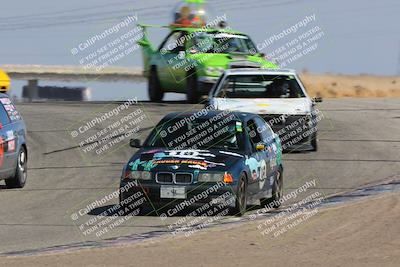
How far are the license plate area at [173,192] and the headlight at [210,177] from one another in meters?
0.24

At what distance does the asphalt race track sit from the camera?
12266mm

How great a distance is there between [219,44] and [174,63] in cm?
128

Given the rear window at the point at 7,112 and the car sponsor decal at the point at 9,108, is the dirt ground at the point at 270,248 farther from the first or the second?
the car sponsor decal at the point at 9,108

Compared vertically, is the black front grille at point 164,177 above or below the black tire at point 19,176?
above

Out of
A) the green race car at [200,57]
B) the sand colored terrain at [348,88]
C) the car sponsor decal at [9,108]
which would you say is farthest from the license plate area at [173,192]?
the sand colored terrain at [348,88]

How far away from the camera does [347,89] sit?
48.2 metres

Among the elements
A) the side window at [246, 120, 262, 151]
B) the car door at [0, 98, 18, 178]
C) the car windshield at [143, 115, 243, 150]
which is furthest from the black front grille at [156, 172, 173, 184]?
the car door at [0, 98, 18, 178]

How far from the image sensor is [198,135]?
13773 millimetres

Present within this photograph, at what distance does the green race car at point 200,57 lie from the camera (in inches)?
1017

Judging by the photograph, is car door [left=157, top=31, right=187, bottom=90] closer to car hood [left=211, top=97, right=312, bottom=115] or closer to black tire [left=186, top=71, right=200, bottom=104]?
black tire [left=186, top=71, right=200, bottom=104]

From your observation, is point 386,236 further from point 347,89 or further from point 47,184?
point 347,89

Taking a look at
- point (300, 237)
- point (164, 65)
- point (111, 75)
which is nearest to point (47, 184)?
point (300, 237)

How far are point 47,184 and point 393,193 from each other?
5409 mm

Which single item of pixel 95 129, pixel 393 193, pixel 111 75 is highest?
pixel 393 193
